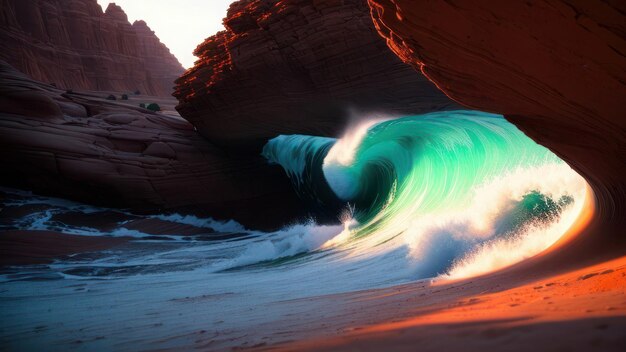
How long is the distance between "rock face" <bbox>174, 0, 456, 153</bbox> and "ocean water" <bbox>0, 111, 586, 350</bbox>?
0.95m

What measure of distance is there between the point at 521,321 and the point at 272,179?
1528 centimetres

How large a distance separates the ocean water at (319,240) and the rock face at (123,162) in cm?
52

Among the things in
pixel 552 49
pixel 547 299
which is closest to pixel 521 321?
pixel 547 299

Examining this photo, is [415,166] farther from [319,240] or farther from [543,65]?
[543,65]

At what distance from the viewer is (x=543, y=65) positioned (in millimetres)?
2717

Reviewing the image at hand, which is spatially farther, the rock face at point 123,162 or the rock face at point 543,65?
the rock face at point 123,162

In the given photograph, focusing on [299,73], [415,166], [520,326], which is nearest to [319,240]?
[415,166]

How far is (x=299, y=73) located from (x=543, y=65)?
8489mm

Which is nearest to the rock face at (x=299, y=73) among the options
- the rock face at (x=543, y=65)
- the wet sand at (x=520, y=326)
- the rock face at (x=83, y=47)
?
the rock face at (x=543, y=65)

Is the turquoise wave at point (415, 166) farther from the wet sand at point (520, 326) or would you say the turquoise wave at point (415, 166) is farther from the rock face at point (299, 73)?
the wet sand at point (520, 326)

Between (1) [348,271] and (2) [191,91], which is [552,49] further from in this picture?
(2) [191,91]

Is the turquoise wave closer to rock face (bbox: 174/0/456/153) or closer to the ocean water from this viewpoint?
the ocean water

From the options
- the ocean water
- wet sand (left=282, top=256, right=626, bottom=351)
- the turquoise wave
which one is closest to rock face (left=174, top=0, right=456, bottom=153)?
the turquoise wave

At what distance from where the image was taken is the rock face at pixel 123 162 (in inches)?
547
